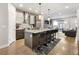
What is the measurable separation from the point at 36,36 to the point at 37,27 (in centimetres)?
22

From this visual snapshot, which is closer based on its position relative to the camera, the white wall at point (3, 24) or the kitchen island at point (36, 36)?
the white wall at point (3, 24)

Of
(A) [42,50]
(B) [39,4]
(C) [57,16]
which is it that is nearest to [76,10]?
(C) [57,16]

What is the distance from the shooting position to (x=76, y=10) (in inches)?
84.3

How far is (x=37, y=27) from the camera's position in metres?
2.27

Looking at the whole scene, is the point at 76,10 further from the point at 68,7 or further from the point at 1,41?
the point at 1,41

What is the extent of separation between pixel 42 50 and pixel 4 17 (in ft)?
3.82

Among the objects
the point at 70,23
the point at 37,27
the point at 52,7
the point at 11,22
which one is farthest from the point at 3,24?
the point at 70,23

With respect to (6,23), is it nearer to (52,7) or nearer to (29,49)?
(29,49)

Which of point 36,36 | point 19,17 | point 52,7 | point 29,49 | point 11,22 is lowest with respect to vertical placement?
point 29,49

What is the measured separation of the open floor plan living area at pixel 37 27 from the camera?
2156 mm

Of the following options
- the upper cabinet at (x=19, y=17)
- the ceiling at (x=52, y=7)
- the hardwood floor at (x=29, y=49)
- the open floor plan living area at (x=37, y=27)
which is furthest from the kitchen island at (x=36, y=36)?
the ceiling at (x=52, y=7)

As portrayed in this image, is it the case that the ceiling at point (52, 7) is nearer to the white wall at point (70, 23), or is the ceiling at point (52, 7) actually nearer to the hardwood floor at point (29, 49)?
the white wall at point (70, 23)

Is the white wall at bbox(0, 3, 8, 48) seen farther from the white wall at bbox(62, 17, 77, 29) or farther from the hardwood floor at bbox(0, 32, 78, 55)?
the white wall at bbox(62, 17, 77, 29)

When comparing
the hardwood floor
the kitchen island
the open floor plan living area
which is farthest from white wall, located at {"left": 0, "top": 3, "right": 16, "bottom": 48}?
the kitchen island
